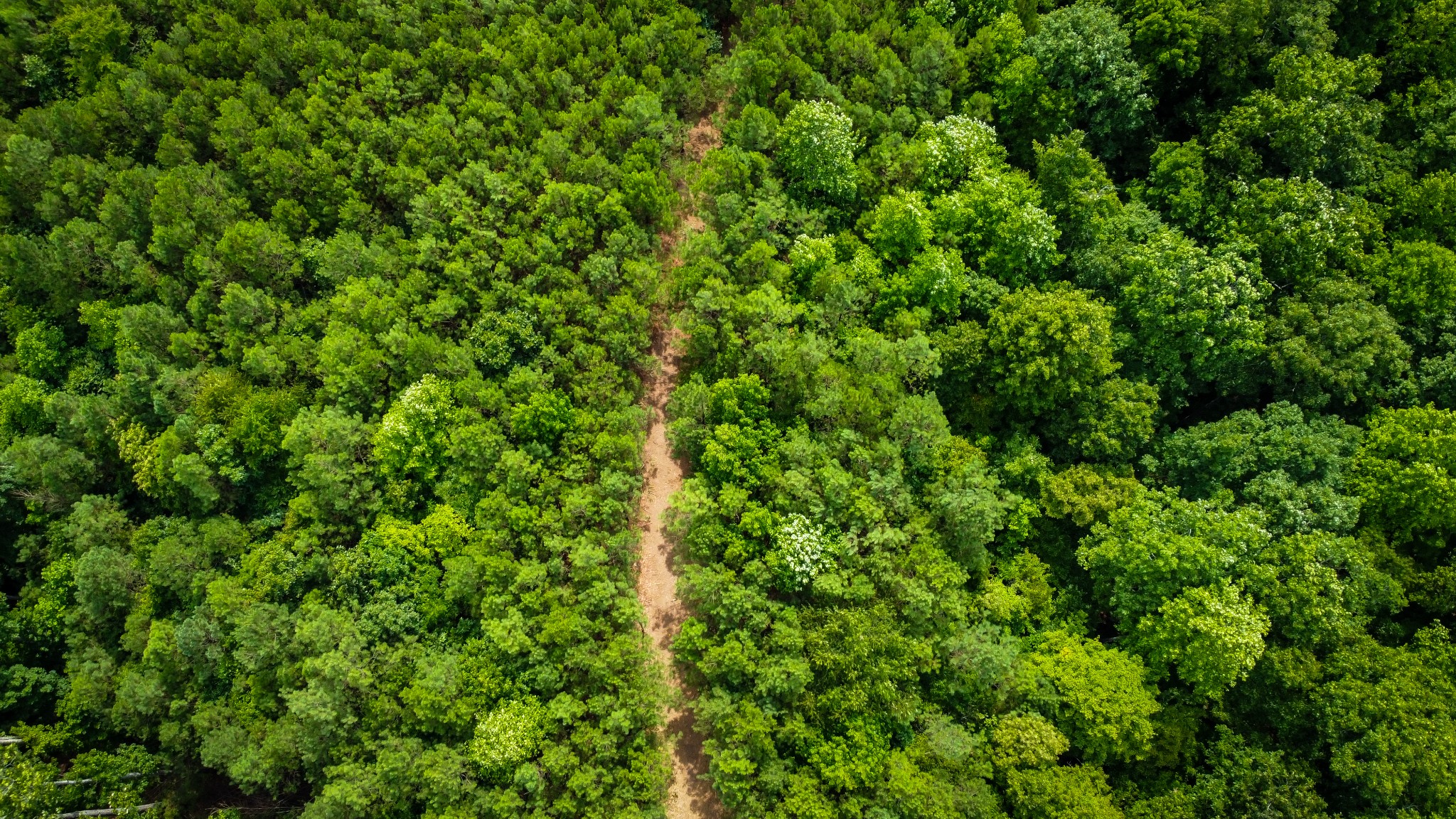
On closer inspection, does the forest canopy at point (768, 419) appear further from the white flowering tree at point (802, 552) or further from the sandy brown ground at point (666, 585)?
the sandy brown ground at point (666, 585)

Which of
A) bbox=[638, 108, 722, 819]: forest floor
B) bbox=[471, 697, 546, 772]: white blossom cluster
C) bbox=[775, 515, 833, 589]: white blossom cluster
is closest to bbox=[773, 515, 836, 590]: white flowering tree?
bbox=[775, 515, 833, 589]: white blossom cluster

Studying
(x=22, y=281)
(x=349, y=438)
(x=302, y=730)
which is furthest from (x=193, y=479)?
(x=22, y=281)

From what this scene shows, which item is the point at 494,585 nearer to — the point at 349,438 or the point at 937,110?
the point at 349,438

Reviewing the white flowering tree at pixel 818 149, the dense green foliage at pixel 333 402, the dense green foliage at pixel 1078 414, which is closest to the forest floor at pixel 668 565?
the dense green foliage at pixel 1078 414

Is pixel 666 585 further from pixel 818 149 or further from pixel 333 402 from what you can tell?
pixel 818 149

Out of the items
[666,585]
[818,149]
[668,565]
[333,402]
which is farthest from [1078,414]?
[333,402]
